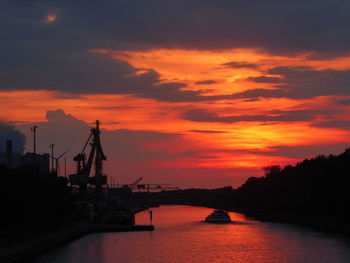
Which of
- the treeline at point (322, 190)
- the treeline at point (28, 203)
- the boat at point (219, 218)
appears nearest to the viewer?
the treeline at point (28, 203)

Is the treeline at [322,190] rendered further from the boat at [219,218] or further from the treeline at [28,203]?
the treeline at [28,203]

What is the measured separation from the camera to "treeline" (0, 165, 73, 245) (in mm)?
70625

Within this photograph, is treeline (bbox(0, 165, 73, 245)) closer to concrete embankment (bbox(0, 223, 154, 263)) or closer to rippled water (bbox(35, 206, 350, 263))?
concrete embankment (bbox(0, 223, 154, 263))

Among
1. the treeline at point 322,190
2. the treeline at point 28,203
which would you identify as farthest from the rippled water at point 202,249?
the treeline at point 322,190

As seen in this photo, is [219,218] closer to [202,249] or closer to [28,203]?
[202,249]

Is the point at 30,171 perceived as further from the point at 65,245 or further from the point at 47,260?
the point at 47,260

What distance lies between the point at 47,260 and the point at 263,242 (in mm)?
38545

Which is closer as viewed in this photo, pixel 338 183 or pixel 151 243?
pixel 151 243

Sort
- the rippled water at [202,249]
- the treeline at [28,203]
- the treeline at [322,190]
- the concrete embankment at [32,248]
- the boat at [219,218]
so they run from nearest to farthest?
the concrete embankment at [32,248]
the treeline at [28,203]
the rippled water at [202,249]
the treeline at [322,190]
the boat at [219,218]

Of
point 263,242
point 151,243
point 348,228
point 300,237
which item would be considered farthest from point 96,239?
point 348,228

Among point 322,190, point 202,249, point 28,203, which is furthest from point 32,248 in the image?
A: point 322,190

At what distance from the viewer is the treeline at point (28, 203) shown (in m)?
70.6

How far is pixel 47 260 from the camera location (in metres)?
67.2

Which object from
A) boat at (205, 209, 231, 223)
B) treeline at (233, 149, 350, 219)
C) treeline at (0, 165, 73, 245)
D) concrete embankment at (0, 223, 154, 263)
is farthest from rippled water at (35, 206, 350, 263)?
boat at (205, 209, 231, 223)
